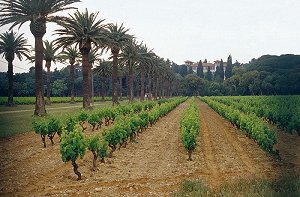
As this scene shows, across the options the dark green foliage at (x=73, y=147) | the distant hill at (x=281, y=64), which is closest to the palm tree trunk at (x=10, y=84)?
the dark green foliage at (x=73, y=147)

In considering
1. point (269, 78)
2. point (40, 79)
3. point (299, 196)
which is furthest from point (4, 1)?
point (269, 78)

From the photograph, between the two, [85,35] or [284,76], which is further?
[284,76]

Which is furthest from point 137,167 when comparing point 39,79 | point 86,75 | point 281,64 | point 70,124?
point 281,64

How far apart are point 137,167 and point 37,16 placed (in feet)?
69.5

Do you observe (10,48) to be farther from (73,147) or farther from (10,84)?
(73,147)

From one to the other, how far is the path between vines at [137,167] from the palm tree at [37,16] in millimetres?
12024

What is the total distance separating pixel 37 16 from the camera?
29.1 m

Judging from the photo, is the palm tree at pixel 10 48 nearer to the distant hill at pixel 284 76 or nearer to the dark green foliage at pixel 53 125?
the dark green foliage at pixel 53 125

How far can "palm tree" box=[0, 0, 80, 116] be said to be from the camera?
28453mm

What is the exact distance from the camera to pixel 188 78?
5566 inches

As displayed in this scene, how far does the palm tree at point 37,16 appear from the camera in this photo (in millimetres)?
28453

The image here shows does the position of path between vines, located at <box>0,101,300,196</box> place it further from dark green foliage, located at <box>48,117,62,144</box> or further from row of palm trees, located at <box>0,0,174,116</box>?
row of palm trees, located at <box>0,0,174,116</box>

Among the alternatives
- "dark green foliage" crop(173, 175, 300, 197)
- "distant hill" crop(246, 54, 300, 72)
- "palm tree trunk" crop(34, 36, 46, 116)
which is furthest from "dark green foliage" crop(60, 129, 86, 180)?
"distant hill" crop(246, 54, 300, 72)

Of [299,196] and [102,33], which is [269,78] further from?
[299,196]
